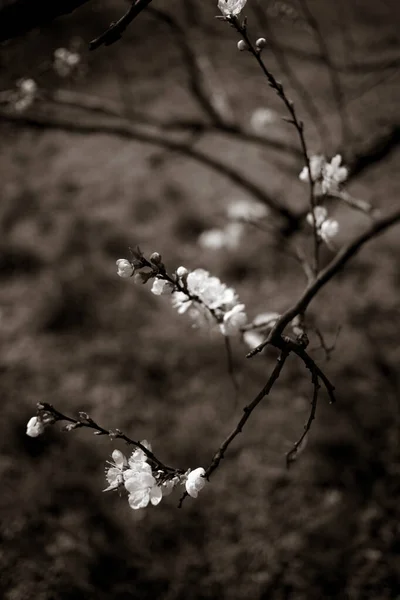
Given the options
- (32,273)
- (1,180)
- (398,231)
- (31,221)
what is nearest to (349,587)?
(398,231)

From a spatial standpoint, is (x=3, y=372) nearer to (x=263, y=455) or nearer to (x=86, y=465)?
(x=86, y=465)

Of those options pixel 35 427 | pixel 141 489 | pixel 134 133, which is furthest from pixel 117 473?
pixel 134 133

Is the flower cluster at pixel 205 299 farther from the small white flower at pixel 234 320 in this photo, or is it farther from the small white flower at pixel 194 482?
the small white flower at pixel 194 482

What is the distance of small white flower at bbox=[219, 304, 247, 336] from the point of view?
1011 mm

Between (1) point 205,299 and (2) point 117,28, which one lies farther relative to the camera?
(1) point 205,299

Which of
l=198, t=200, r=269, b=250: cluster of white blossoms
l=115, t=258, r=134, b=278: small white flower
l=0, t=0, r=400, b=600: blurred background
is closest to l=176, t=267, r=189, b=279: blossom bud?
l=115, t=258, r=134, b=278: small white flower

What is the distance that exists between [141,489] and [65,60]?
1499mm

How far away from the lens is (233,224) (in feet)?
10.9

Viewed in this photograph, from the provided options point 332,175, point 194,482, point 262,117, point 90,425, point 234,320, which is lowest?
point 194,482

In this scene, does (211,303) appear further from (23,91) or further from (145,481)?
(23,91)

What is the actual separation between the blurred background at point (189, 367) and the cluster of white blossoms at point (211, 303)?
709mm

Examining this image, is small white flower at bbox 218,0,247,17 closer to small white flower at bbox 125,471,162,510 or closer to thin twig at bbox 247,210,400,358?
thin twig at bbox 247,210,400,358

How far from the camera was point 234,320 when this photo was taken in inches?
39.9

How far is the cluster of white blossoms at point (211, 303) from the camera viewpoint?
1.01 metres
